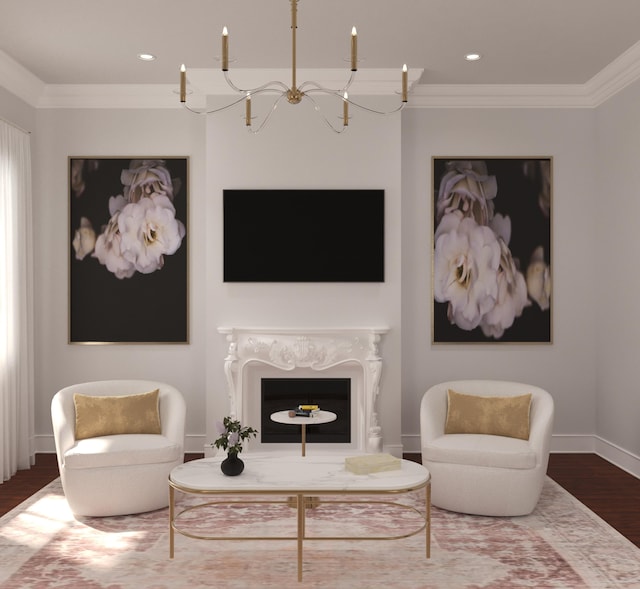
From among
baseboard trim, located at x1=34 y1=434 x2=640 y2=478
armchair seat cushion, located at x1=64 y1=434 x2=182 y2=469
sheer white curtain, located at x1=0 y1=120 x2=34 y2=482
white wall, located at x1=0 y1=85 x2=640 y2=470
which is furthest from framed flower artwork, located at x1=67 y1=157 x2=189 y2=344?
armchair seat cushion, located at x1=64 y1=434 x2=182 y2=469

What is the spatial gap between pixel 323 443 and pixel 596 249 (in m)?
2.91

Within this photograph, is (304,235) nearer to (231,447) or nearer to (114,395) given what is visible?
(114,395)

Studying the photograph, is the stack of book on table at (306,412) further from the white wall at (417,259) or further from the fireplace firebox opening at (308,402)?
the white wall at (417,259)

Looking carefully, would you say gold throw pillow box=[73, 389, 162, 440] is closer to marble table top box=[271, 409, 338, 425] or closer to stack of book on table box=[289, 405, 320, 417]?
marble table top box=[271, 409, 338, 425]

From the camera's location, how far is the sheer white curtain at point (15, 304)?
5.16 metres

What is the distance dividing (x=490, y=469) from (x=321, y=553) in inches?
48.7

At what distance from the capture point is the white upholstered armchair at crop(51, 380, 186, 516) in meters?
4.15

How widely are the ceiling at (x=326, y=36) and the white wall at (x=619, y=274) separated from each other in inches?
20.4

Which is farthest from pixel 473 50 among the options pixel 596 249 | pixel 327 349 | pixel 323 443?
pixel 323 443

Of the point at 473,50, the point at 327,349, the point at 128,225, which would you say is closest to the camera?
the point at 473,50

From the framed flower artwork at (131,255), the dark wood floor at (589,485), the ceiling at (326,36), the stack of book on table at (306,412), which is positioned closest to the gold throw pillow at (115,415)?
the dark wood floor at (589,485)

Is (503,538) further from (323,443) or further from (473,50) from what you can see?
(473,50)

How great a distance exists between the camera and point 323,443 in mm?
5695

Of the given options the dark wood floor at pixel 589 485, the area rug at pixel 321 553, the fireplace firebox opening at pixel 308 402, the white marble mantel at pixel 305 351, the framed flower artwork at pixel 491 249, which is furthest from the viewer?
the framed flower artwork at pixel 491 249
